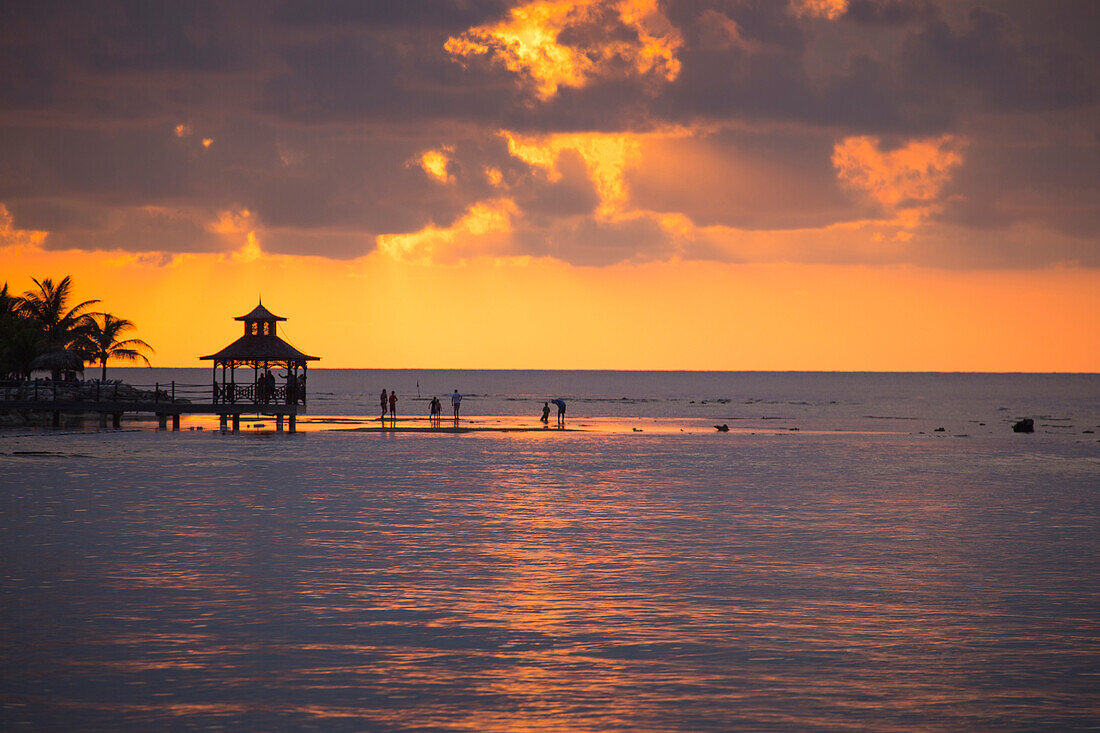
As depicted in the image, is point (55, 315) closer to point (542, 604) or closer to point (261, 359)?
point (261, 359)

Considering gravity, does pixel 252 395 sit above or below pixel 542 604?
above

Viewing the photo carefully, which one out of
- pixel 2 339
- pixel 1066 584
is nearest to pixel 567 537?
pixel 1066 584

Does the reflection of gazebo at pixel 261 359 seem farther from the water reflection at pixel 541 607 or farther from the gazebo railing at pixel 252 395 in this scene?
Result: the water reflection at pixel 541 607

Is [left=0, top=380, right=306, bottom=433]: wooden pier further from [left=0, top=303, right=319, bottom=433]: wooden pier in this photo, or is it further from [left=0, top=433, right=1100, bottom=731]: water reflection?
[left=0, top=433, right=1100, bottom=731]: water reflection

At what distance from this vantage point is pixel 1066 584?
53.4ft

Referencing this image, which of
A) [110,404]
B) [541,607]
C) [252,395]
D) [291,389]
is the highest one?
[291,389]

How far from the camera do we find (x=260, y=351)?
59844 millimetres

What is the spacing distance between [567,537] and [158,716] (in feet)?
39.0

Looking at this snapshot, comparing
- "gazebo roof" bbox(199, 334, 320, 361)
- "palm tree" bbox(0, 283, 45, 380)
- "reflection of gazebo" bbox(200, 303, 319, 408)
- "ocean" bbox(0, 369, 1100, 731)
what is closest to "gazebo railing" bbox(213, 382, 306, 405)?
"reflection of gazebo" bbox(200, 303, 319, 408)

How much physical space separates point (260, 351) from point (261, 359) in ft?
1.40

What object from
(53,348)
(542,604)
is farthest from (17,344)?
(542,604)

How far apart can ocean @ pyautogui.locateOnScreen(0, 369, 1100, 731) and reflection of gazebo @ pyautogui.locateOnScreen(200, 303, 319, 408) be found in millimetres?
26301

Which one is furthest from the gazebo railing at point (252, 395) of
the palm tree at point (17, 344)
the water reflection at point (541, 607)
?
the water reflection at point (541, 607)

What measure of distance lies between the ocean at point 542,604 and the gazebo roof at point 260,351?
25966 mm
